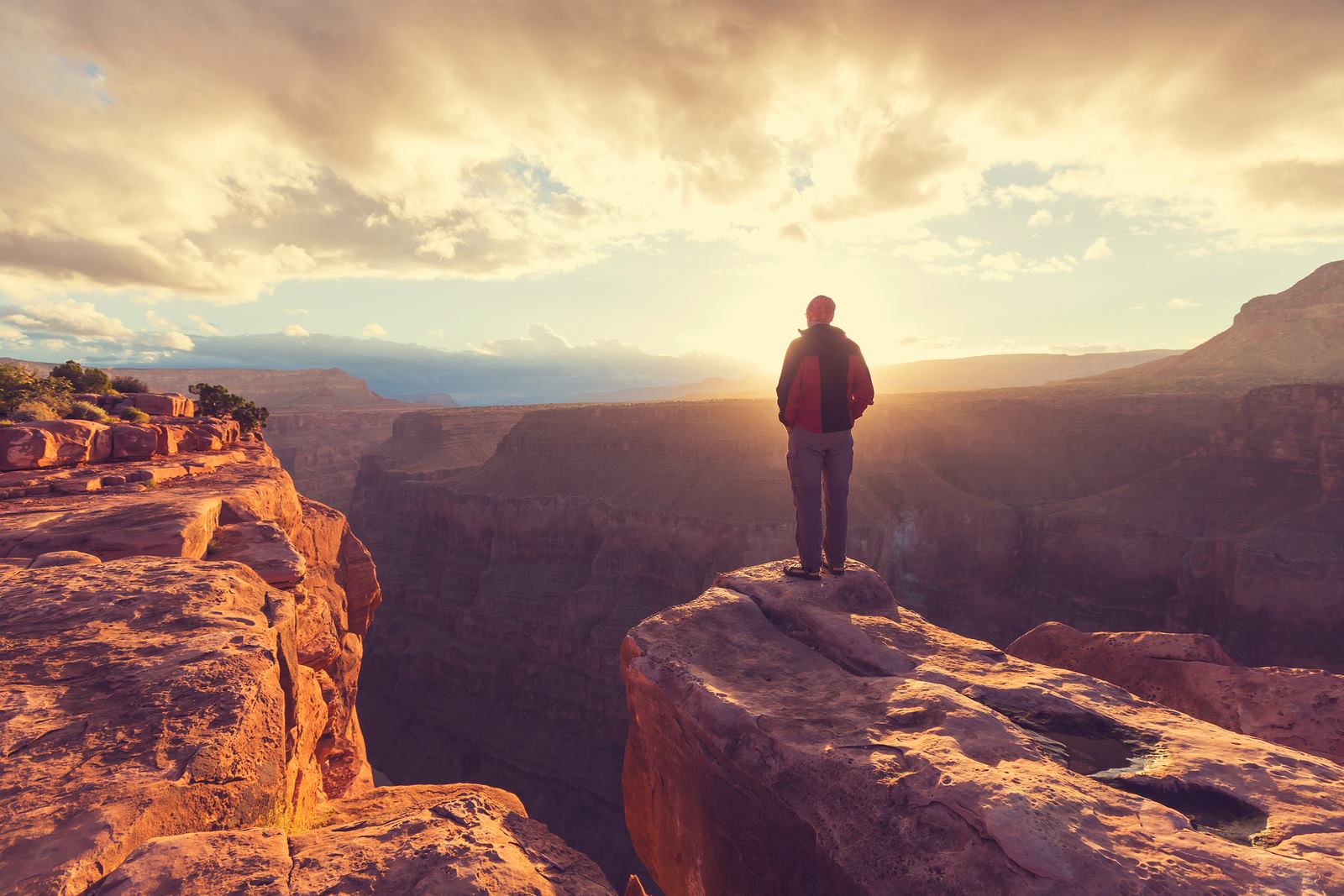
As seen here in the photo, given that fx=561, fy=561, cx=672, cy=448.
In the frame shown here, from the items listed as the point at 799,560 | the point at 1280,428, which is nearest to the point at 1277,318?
the point at 1280,428

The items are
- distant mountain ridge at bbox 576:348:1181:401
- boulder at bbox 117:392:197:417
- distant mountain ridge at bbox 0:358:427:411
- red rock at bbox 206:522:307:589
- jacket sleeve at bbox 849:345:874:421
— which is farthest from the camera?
distant mountain ridge at bbox 576:348:1181:401

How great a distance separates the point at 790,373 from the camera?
560cm

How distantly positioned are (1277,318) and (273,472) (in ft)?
224

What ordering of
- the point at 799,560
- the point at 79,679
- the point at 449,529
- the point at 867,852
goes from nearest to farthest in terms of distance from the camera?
the point at 867,852, the point at 79,679, the point at 799,560, the point at 449,529

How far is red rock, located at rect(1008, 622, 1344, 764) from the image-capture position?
21.5ft

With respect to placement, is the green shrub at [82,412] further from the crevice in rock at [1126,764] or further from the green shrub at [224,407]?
the crevice in rock at [1126,764]

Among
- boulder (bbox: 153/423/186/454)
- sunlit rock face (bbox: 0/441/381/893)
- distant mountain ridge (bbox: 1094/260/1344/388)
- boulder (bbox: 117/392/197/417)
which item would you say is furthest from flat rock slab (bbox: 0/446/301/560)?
Answer: distant mountain ridge (bbox: 1094/260/1344/388)

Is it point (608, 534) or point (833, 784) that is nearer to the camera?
point (833, 784)

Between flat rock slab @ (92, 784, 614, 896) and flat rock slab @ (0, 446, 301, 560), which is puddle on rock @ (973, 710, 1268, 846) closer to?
flat rock slab @ (92, 784, 614, 896)

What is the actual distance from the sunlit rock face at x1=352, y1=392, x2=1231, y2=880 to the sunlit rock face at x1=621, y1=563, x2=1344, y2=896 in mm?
24985

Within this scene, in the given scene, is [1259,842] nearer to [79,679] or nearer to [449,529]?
[79,679]

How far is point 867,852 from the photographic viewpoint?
269cm

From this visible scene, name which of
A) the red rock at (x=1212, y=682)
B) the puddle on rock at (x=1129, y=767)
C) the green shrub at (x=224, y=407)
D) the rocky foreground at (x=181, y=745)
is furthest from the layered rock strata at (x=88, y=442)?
the red rock at (x=1212, y=682)

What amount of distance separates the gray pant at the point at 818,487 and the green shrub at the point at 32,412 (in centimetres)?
1326
